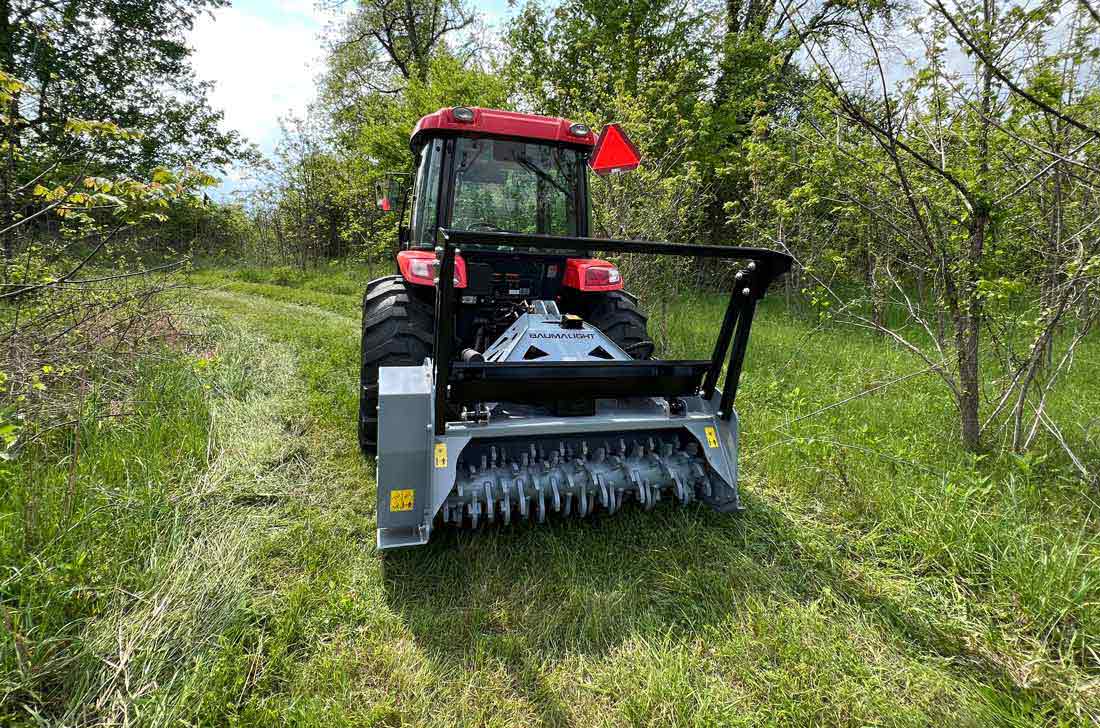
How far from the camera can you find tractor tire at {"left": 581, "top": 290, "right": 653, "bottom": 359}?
334 centimetres

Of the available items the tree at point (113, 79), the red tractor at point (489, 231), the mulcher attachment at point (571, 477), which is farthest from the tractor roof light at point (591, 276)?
the tree at point (113, 79)

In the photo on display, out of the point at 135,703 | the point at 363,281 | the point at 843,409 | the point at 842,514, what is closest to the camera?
the point at 135,703

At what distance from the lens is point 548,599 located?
85.6 inches

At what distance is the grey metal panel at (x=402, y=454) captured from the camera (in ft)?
7.11

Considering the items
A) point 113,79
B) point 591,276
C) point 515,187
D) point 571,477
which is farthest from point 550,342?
point 113,79

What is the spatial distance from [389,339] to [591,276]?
4.47 feet

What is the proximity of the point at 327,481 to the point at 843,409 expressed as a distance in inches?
152

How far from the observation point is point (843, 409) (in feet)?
13.6

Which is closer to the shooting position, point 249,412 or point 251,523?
point 251,523

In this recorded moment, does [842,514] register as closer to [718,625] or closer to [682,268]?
[718,625]

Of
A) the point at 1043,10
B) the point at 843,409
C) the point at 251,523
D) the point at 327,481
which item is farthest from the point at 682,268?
the point at 251,523

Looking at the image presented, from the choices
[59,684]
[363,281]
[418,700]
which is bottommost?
[418,700]

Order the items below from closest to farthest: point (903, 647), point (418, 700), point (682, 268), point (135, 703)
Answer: point (135, 703) < point (418, 700) < point (903, 647) < point (682, 268)

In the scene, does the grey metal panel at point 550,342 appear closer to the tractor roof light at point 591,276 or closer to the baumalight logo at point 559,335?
the baumalight logo at point 559,335
